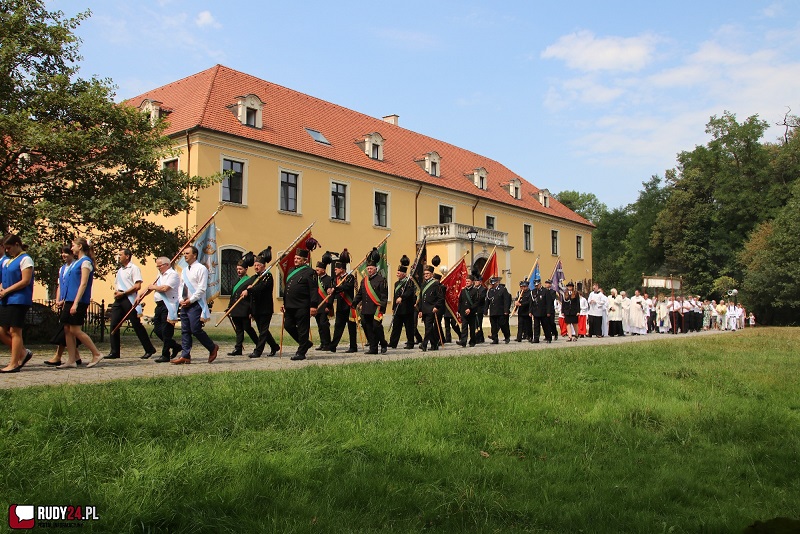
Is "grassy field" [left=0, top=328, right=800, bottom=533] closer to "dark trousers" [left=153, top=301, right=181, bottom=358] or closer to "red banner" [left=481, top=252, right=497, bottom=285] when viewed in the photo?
"dark trousers" [left=153, top=301, right=181, bottom=358]

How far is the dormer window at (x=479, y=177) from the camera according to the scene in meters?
48.9

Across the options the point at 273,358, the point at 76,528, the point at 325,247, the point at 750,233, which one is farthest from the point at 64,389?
the point at 750,233

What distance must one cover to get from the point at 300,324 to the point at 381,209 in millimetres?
27806

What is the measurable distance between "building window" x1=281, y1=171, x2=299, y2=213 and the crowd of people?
15.8 meters

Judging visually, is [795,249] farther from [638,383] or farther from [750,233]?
[638,383]

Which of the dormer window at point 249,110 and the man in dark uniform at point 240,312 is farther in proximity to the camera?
the dormer window at point 249,110

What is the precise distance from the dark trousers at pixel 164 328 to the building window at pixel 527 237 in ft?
138

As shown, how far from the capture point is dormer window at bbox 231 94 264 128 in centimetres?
3319

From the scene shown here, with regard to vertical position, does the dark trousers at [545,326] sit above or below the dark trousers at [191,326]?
below

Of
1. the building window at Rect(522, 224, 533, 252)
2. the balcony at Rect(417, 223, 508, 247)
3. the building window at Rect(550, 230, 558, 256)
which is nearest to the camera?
the balcony at Rect(417, 223, 508, 247)

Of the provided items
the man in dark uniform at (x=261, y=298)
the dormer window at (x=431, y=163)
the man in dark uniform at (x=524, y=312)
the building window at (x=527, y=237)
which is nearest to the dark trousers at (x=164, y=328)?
the man in dark uniform at (x=261, y=298)

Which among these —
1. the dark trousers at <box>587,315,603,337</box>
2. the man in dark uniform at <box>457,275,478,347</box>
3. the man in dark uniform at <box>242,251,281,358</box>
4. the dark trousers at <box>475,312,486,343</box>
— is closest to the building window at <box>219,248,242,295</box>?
the dark trousers at <box>475,312,486,343</box>

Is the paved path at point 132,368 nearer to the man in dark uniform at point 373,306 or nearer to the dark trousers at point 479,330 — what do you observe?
the man in dark uniform at point 373,306

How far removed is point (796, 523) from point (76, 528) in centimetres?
323
